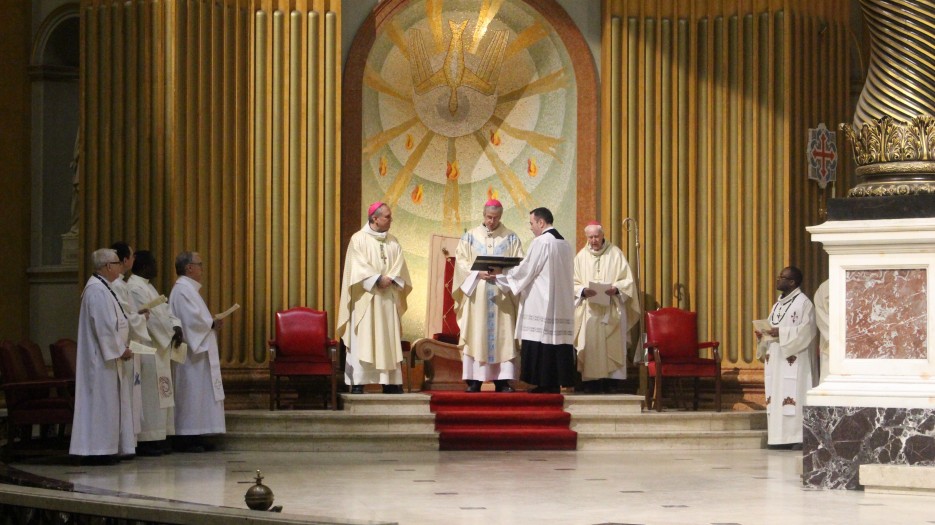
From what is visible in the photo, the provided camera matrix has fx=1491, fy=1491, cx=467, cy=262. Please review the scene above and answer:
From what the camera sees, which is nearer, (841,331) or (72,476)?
(841,331)

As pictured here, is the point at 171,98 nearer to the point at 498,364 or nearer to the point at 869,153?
the point at 498,364

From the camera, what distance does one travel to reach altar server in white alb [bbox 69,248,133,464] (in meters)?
9.10

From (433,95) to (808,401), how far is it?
21.6ft

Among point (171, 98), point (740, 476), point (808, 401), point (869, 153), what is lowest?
point (740, 476)

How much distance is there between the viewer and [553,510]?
272 inches

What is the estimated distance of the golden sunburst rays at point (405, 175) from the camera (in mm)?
13125

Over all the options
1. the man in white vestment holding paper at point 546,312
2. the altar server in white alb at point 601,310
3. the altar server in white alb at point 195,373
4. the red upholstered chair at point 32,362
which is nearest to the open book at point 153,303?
the altar server in white alb at point 195,373

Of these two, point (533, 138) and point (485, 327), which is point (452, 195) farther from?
point (485, 327)

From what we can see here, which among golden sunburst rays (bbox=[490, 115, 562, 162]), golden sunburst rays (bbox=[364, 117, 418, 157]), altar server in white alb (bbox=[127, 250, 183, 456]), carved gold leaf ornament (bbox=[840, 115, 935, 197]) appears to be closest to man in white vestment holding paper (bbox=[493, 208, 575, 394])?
golden sunburst rays (bbox=[490, 115, 562, 162])

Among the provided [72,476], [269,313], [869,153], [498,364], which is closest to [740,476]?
[869,153]

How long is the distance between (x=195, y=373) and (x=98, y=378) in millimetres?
1193

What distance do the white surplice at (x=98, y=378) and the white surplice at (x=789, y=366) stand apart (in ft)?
15.5

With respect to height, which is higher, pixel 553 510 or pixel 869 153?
pixel 869 153

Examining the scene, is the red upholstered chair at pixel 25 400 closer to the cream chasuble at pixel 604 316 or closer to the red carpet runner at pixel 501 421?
the red carpet runner at pixel 501 421
